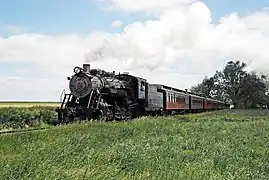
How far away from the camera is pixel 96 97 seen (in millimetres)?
30406

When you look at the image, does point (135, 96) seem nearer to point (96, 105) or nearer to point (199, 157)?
point (96, 105)

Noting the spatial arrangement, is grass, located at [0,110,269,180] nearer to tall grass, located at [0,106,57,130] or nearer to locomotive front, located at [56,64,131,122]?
locomotive front, located at [56,64,131,122]

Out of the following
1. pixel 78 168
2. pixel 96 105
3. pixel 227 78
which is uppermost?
pixel 227 78

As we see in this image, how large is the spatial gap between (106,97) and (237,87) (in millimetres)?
70542

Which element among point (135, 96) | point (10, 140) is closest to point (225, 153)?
point (10, 140)

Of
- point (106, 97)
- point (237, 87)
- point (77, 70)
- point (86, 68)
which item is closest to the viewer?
point (77, 70)

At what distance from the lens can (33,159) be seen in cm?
1221

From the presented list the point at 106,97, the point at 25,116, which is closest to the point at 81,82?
the point at 106,97

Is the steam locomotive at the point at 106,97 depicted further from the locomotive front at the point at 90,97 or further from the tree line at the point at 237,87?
the tree line at the point at 237,87

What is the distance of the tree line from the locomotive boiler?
6057 centimetres

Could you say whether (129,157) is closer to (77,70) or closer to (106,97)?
(77,70)

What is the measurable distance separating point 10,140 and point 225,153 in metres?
8.20

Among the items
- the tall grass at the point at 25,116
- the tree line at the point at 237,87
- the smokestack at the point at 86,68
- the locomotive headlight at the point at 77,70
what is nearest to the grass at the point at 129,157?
the locomotive headlight at the point at 77,70

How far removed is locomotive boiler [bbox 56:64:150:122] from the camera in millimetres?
29844
